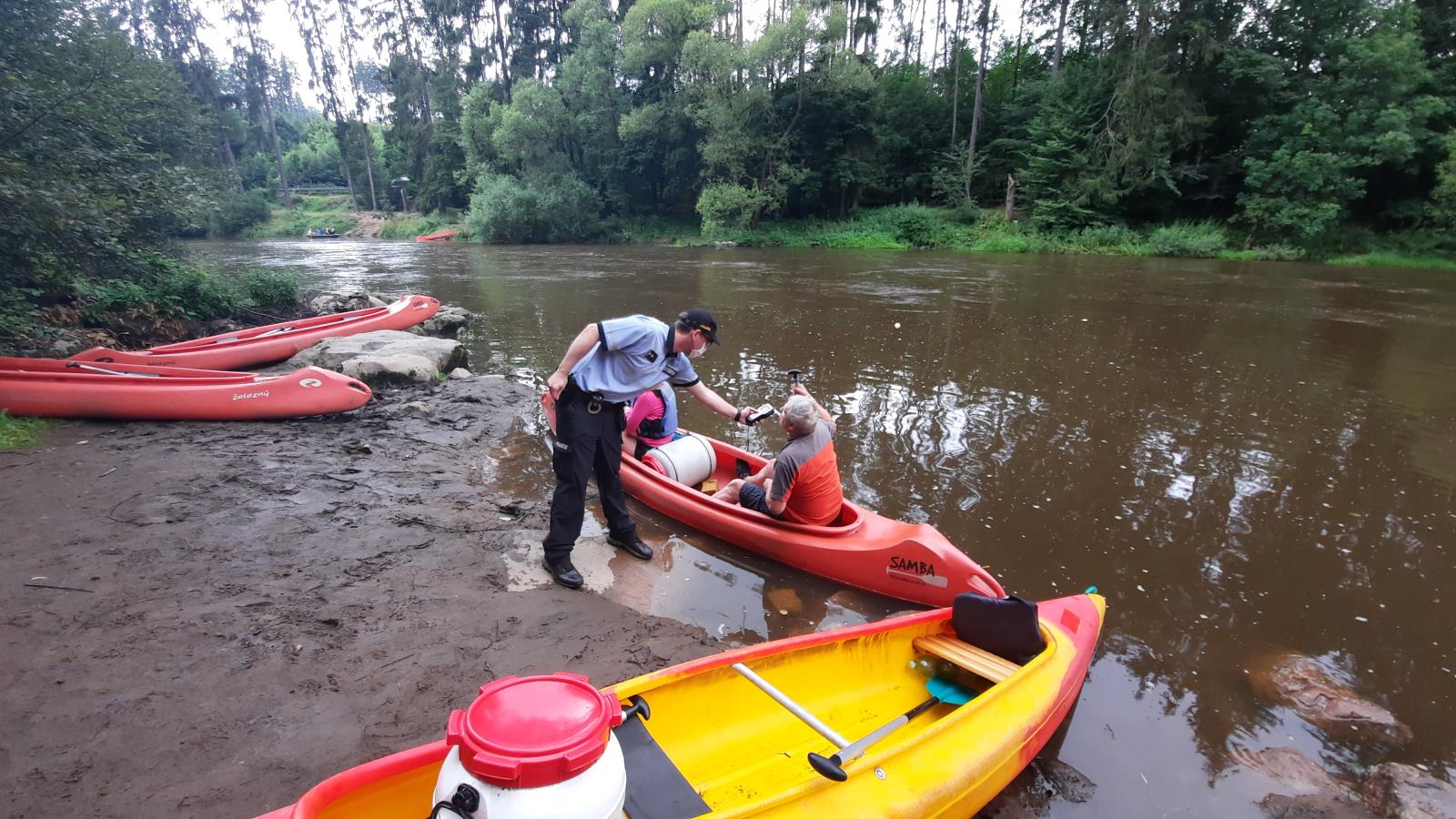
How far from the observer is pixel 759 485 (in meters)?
5.07

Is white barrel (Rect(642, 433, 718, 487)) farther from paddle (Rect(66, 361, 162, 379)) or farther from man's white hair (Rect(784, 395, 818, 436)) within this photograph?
paddle (Rect(66, 361, 162, 379))

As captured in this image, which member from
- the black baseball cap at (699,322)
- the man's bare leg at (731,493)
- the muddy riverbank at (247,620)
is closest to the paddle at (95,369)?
the muddy riverbank at (247,620)

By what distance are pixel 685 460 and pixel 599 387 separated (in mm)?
1735

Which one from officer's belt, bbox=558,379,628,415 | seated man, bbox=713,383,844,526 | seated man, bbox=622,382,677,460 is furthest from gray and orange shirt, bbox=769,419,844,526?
seated man, bbox=622,382,677,460

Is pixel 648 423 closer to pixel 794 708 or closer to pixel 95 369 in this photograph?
pixel 794 708

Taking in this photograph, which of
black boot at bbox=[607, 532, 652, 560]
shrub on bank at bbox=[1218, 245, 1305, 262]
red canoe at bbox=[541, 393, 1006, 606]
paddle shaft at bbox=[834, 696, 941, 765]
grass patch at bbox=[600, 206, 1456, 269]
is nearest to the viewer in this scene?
paddle shaft at bbox=[834, 696, 941, 765]

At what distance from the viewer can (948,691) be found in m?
3.26

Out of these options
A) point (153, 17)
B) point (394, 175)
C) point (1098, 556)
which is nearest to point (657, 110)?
point (394, 175)

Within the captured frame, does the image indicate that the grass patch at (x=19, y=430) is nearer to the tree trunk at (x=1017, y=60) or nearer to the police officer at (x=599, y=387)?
the police officer at (x=599, y=387)

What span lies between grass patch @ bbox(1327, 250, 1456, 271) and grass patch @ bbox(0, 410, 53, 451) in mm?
29981

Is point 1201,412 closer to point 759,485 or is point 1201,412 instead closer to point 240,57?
point 759,485

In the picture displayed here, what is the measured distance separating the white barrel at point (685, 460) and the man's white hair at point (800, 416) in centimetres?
148

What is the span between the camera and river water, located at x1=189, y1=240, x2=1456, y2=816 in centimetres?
342

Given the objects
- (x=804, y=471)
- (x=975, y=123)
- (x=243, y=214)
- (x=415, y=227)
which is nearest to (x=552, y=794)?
(x=804, y=471)
